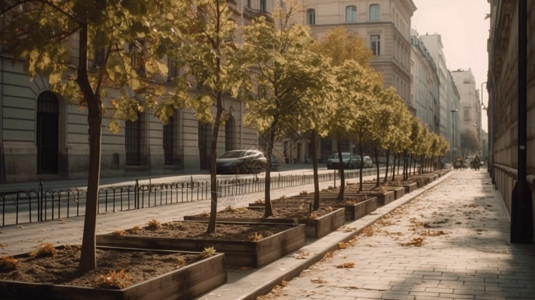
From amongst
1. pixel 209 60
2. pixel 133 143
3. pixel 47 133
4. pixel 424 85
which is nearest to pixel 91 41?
pixel 209 60

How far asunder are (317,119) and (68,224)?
575 centimetres

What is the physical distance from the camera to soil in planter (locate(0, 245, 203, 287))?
6.07 meters

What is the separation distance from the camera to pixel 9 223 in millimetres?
13031

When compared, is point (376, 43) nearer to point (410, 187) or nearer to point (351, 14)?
point (351, 14)

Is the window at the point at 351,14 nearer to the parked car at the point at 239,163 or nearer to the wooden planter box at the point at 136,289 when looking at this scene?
the parked car at the point at 239,163

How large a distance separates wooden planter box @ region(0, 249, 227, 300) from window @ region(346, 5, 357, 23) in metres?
75.6

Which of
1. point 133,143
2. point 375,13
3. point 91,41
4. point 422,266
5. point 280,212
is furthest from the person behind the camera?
point 375,13

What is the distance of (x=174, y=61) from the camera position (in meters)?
9.35

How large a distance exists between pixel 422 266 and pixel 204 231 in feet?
11.1

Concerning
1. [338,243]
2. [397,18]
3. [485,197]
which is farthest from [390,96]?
[397,18]

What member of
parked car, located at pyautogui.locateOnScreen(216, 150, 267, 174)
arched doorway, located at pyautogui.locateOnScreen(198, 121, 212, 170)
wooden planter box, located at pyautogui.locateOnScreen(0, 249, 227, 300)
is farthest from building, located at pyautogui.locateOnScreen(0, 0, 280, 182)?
wooden planter box, located at pyautogui.locateOnScreen(0, 249, 227, 300)

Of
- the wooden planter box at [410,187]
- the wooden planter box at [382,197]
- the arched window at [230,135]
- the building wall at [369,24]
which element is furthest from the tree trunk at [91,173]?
the building wall at [369,24]

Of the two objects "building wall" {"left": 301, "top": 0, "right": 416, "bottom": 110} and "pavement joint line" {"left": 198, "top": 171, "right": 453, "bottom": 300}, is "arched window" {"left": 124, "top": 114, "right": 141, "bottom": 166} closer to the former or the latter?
"pavement joint line" {"left": 198, "top": 171, "right": 453, "bottom": 300}

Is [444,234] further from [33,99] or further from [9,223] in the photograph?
[33,99]
